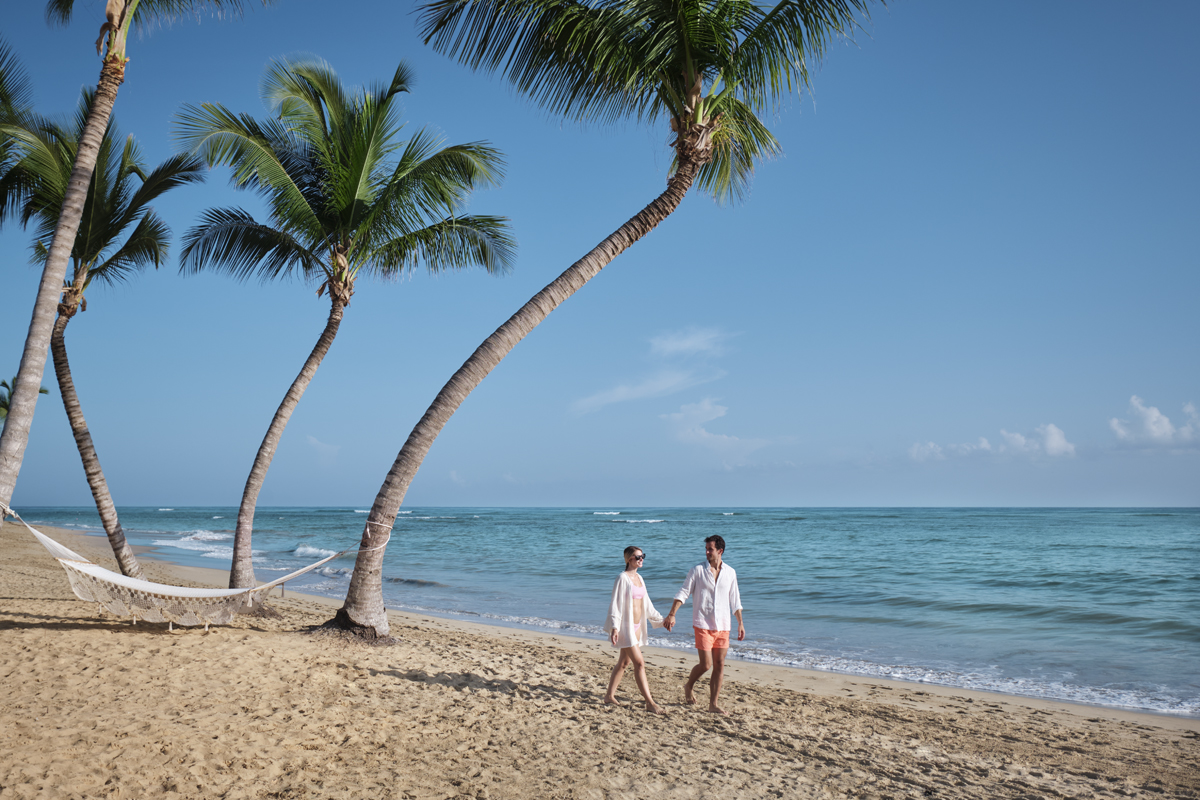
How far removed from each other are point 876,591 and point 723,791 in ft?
40.3

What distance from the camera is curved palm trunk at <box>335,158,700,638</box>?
6.27 meters

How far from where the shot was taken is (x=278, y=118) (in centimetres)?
838

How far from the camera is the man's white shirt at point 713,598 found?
5.05m

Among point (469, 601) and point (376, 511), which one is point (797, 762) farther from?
point (469, 601)

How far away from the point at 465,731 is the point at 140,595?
142 inches

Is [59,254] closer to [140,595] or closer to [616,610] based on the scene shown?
[140,595]

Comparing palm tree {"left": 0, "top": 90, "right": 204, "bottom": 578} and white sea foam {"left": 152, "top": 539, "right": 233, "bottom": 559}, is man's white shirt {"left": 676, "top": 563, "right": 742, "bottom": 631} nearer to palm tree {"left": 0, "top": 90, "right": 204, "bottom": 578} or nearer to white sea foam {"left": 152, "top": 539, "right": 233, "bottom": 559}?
palm tree {"left": 0, "top": 90, "right": 204, "bottom": 578}

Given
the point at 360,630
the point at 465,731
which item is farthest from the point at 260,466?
the point at 465,731

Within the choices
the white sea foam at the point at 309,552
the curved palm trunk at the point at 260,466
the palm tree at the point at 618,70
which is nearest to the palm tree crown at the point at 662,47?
the palm tree at the point at 618,70

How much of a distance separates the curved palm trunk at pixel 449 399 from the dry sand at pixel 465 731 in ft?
1.29

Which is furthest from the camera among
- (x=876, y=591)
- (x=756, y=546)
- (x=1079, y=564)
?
(x=756, y=546)

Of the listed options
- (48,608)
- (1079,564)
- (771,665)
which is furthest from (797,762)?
(1079,564)

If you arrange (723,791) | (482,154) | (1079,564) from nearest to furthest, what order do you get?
(723,791) < (482,154) < (1079,564)

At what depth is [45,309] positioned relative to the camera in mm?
5559
